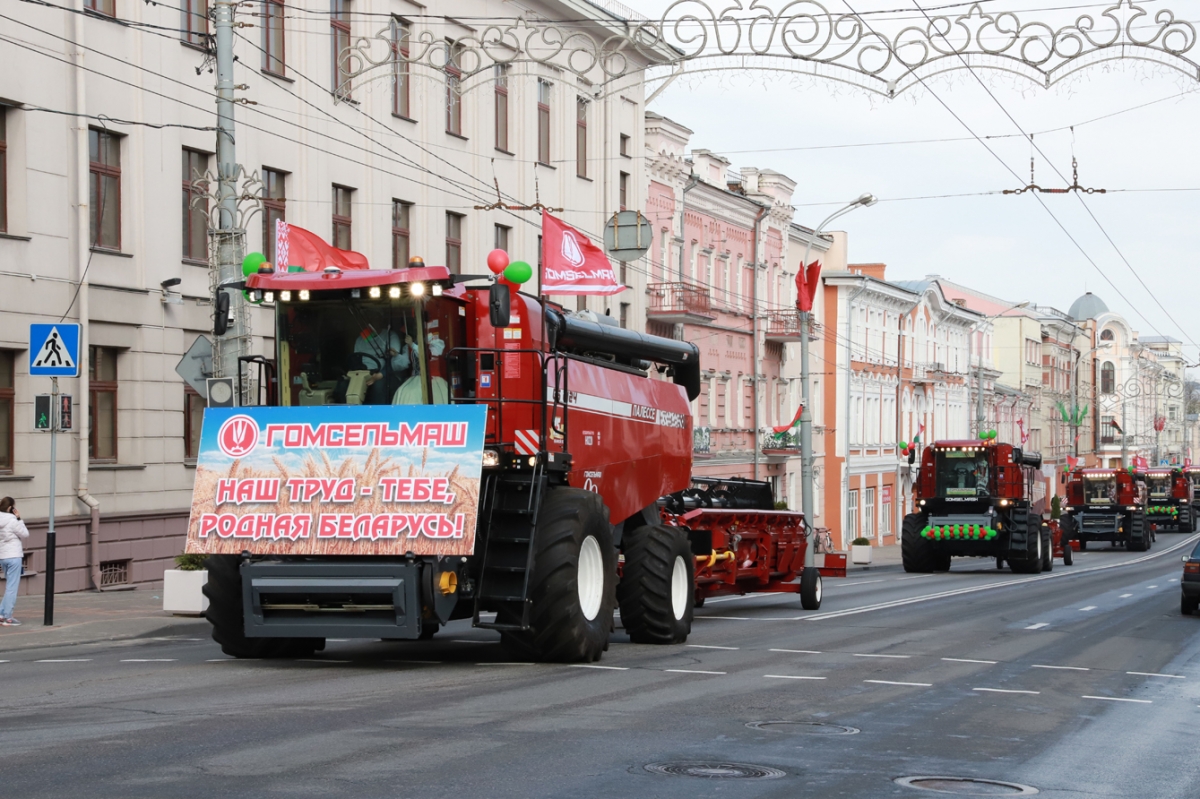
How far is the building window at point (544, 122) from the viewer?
40844 mm

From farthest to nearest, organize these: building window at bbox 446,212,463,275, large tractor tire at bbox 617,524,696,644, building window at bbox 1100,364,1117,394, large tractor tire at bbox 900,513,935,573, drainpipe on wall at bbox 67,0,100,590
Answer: building window at bbox 1100,364,1117,394, large tractor tire at bbox 900,513,935,573, building window at bbox 446,212,463,275, drainpipe on wall at bbox 67,0,100,590, large tractor tire at bbox 617,524,696,644

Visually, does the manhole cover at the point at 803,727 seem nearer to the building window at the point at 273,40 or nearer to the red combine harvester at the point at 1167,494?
the building window at the point at 273,40

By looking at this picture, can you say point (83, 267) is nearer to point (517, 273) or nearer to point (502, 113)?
point (517, 273)

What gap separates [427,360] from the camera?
14.3 meters

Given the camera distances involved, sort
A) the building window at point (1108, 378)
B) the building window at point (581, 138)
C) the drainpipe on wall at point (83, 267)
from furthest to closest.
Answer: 1. the building window at point (1108, 378)
2. the building window at point (581, 138)
3. the drainpipe on wall at point (83, 267)

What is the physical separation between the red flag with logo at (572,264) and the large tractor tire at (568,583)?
5947 millimetres

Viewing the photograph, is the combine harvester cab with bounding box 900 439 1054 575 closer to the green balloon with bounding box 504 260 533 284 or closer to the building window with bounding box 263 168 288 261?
the building window with bounding box 263 168 288 261

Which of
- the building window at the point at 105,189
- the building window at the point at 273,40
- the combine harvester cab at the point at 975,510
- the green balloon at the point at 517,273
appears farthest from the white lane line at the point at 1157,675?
the combine harvester cab at the point at 975,510

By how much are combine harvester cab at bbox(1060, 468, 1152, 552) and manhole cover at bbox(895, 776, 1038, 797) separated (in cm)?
5607

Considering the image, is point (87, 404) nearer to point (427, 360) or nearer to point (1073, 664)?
point (427, 360)

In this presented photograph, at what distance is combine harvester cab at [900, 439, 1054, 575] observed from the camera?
135 ft

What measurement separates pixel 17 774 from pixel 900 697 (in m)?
7.05

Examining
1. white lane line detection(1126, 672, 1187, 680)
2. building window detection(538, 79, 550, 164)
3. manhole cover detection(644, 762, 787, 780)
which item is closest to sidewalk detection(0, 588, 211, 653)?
manhole cover detection(644, 762, 787, 780)

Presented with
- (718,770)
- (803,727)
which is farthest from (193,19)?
(718,770)
